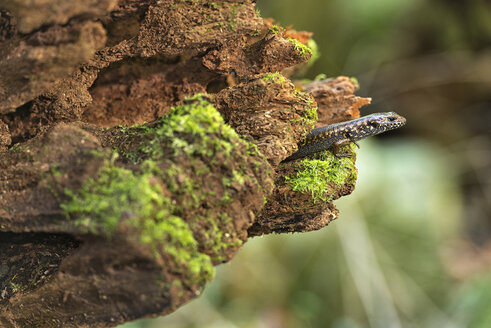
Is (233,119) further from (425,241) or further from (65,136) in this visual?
(425,241)

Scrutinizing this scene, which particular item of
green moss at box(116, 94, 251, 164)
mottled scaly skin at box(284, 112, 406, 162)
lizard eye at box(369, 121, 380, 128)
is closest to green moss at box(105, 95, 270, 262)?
green moss at box(116, 94, 251, 164)

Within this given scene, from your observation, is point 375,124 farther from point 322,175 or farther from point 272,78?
point 272,78

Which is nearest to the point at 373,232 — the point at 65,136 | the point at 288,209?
the point at 288,209

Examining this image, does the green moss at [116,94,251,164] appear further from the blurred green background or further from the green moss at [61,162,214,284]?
the blurred green background

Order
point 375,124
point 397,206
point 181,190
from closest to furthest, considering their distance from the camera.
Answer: point 181,190 → point 375,124 → point 397,206

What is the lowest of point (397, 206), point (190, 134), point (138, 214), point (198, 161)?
point (397, 206)

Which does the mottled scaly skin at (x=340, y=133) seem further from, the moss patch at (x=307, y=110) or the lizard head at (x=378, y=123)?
the moss patch at (x=307, y=110)

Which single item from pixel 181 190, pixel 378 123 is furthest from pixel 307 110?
pixel 378 123
